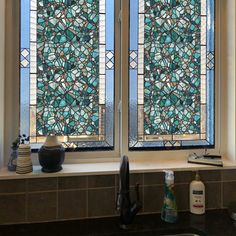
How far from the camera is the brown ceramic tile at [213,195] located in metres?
1.46

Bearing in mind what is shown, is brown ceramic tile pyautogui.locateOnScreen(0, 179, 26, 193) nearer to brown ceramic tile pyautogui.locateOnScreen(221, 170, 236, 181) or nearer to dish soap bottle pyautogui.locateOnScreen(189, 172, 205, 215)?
dish soap bottle pyautogui.locateOnScreen(189, 172, 205, 215)

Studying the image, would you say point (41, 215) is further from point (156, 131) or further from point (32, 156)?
point (156, 131)

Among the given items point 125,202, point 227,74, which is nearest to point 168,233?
point 125,202

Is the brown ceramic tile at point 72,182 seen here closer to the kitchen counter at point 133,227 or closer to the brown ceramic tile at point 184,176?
the kitchen counter at point 133,227

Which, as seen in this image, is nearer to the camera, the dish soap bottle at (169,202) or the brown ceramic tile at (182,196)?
the dish soap bottle at (169,202)

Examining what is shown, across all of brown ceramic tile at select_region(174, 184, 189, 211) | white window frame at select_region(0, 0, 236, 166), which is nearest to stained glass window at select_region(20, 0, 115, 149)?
white window frame at select_region(0, 0, 236, 166)

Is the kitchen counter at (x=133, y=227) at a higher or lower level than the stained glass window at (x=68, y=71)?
lower

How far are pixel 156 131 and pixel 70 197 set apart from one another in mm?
637

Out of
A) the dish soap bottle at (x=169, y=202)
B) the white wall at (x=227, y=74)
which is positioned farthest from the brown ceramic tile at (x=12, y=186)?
the white wall at (x=227, y=74)

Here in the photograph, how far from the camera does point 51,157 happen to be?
50.9 inches

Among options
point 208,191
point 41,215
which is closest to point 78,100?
point 41,215

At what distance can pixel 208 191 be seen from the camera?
1460mm

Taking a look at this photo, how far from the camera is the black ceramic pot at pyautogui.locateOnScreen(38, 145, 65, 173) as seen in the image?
1.29 m

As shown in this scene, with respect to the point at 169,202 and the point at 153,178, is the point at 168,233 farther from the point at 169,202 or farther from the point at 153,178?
the point at 153,178
